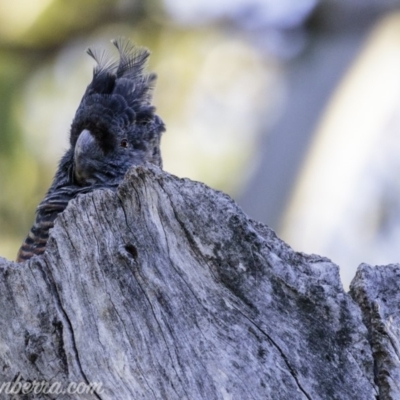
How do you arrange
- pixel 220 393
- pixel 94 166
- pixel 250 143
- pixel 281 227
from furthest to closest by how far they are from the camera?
pixel 250 143 < pixel 281 227 < pixel 94 166 < pixel 220 393

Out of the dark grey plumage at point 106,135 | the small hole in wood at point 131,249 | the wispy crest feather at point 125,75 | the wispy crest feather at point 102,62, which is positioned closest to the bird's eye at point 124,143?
the dark grey plumage at point 106,135

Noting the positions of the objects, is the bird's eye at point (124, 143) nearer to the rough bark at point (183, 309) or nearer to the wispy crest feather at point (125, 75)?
the wispy crest feather at point (125, 75)

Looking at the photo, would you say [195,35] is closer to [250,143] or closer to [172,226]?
[250,143]

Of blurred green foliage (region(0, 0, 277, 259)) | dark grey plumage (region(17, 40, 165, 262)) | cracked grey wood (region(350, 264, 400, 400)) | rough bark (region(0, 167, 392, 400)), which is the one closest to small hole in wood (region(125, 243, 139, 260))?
rough bark (region(0, 167, 392, 400))

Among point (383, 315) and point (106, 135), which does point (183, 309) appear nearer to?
point (383, 315)

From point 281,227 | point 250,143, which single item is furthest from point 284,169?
point 250,143

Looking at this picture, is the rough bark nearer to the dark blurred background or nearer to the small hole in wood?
the small hole in wood
